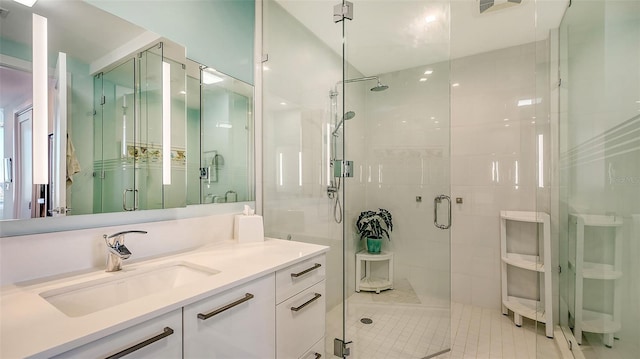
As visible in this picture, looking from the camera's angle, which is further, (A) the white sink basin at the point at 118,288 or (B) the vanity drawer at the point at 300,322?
(B) the vanity drawer at the point at 300,322

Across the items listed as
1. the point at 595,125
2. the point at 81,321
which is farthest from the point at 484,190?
the point at 81,321

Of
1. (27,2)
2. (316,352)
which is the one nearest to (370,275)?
(316,352)

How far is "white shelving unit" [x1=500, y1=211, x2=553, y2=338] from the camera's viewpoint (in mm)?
2137

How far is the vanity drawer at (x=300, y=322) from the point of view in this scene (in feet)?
4.10

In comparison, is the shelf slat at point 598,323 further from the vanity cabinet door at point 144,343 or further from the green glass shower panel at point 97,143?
the green glass shower panel at point 97,143

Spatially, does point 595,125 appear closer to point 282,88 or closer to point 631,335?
point 631,335

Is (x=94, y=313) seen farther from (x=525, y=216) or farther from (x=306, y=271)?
(x=525, y=216)

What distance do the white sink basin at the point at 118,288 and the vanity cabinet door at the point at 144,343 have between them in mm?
325

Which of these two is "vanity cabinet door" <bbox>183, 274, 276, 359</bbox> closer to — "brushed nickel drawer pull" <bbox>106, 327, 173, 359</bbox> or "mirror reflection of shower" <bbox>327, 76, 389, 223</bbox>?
"brushed nickel drawer pull" <bbox>106, 327, 173, 359</bbox>

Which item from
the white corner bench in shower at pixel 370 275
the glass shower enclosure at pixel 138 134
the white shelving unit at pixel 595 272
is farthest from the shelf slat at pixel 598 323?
the glass shower enclosure at pixel 138 134

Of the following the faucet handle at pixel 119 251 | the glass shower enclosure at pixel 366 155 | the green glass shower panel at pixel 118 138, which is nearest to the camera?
the faucet handle at pixel 119 251

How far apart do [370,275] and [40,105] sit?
6.96 feet

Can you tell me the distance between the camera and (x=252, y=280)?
110 centimetres

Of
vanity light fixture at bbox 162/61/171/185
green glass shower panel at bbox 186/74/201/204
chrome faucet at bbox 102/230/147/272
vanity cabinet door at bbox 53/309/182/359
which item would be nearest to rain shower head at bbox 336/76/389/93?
green glass shower panel at bbox 186/74/201/204
